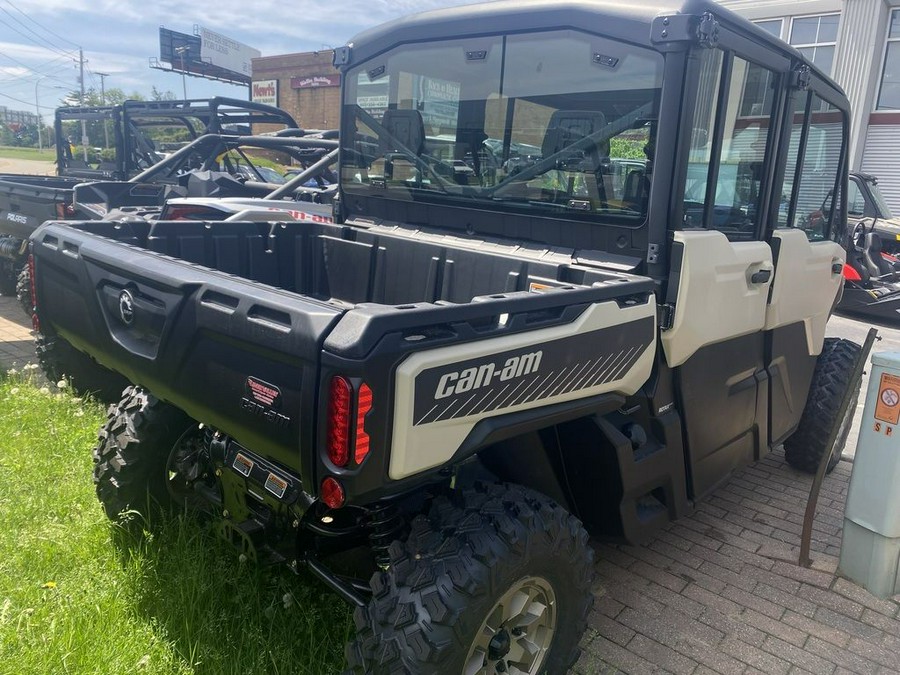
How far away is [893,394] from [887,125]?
19.3 meters

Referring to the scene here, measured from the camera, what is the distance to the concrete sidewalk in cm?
291

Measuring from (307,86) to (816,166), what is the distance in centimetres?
4998

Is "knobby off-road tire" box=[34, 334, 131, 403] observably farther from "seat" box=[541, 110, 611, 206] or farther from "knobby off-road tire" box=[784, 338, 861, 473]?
"knobby off-road tire" box=[784, 338, 861, 473]

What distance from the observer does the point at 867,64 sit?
62.5ft

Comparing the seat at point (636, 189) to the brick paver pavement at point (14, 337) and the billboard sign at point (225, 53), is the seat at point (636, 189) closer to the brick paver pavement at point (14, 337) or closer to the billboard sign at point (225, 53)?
the brick paver pavement at point (14, 337)

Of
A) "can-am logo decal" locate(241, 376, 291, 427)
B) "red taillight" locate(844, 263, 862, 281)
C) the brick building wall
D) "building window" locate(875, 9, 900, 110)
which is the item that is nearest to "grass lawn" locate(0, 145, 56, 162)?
the brick building wall

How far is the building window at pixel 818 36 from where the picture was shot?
19.9m

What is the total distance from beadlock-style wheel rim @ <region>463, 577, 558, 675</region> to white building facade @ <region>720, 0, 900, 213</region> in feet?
65.8

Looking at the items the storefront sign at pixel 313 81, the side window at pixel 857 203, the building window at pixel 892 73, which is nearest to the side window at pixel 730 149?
the side window at pixel 857 203

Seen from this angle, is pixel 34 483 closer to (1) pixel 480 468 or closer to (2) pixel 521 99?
(1) pixel 480 468

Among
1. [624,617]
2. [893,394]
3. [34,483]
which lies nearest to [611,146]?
[893,394]

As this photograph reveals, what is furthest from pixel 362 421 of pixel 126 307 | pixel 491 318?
pixel 126 307

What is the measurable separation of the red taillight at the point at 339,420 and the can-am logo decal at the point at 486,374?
25cm

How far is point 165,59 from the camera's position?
60.9m
